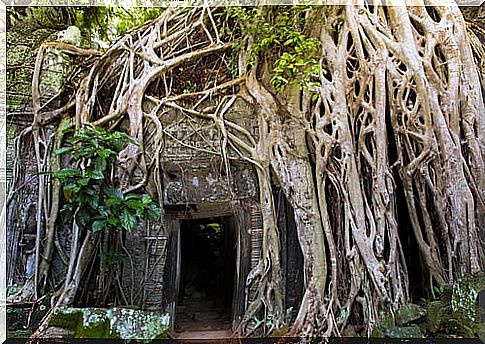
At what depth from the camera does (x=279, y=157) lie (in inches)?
120

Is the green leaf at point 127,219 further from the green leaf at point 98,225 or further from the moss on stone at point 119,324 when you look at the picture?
the moss on stone at point 119,324

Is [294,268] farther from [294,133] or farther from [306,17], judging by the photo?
[306,17]

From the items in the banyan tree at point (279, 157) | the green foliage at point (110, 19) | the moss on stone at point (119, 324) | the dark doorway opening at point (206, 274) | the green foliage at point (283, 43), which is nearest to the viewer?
the moss on stone at point (119, 324)

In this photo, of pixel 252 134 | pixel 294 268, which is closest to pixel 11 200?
pixel 252 134

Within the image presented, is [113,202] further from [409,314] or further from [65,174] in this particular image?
[409,314]

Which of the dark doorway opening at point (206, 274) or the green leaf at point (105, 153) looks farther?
the dark doorway opening at point (206, 274)

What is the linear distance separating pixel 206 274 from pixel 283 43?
8.73ft

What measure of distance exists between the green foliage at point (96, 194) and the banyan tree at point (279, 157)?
2 cm

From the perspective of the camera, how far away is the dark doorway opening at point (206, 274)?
3778mm

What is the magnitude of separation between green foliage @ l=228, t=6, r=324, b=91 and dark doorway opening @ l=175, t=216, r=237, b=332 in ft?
4.57

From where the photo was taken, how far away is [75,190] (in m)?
2.57

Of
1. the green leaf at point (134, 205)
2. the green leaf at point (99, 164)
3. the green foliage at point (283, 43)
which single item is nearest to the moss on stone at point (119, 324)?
the green leaf at point (134, 205)

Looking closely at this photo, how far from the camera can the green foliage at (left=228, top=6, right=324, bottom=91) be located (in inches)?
117

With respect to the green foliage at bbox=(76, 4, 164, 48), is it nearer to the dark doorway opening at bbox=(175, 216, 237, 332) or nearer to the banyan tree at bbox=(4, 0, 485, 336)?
the banyan tree at bbox=(4, 0, 485, 336)
